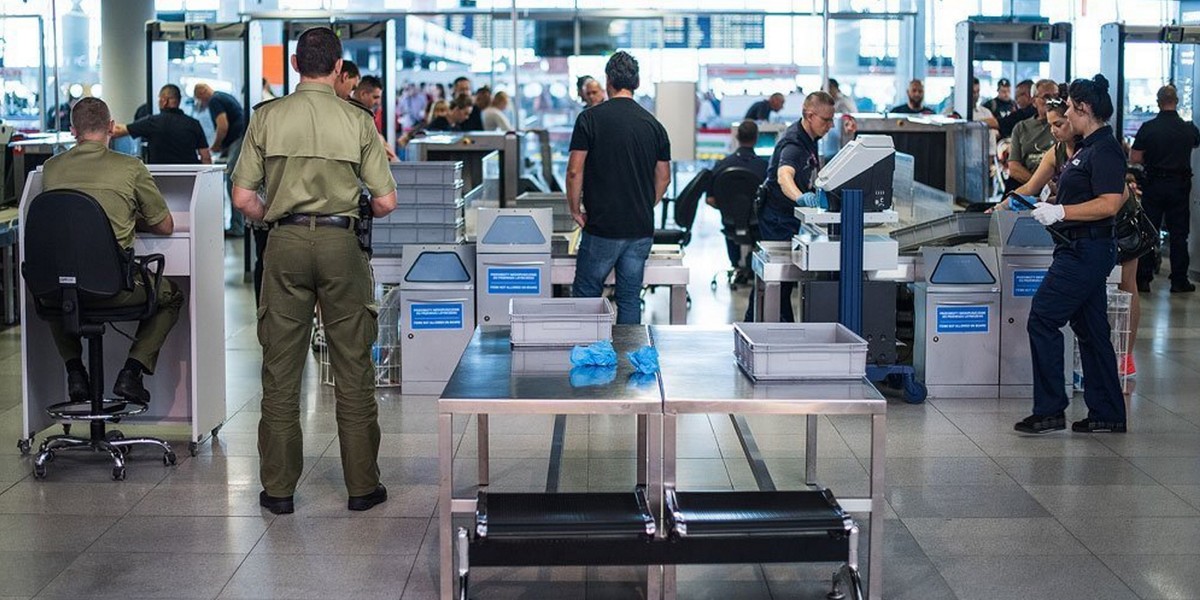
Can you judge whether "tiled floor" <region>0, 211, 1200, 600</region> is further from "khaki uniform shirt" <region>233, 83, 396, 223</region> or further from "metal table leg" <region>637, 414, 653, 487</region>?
"khaki uniform shirt" <region>233, 83, 396, 223</region>

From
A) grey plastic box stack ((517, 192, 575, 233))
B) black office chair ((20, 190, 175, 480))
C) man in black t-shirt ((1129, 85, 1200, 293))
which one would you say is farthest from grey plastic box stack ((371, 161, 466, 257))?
man in black t-shirt ((1129, 85, 1200, 293))

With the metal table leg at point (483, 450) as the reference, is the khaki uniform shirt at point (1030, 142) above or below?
above

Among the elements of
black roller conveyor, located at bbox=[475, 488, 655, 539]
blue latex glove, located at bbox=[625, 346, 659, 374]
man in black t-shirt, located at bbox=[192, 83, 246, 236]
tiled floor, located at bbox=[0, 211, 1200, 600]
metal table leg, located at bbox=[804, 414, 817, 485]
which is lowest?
tiled floor, located at bbox=[0, 211, 1200, 600]

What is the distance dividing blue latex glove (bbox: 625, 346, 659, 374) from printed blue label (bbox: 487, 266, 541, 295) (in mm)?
2857

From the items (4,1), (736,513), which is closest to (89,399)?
(736,513)

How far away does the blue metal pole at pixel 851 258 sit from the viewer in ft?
21.4

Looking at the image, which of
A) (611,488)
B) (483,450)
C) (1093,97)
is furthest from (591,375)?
(1093,97)

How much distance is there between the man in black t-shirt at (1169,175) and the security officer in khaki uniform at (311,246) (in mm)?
7485

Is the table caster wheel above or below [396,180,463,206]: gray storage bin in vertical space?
below

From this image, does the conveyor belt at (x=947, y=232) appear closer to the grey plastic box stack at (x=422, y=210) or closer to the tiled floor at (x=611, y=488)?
the tiled floor at (x=611, y=488)

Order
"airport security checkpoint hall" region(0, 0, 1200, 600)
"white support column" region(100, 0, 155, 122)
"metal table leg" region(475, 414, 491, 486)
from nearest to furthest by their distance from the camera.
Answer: "airport security checkpoint hall" region(0, 0, 1200, 600), "metal table leg" region(475, 414, 491, 486), "white support column" region(100, 0, 155, 122)

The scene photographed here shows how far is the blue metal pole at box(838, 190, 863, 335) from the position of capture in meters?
6.51

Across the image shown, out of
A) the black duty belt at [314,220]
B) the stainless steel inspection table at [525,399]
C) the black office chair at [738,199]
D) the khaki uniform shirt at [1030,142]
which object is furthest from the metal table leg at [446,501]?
the black office chair at [738,199]

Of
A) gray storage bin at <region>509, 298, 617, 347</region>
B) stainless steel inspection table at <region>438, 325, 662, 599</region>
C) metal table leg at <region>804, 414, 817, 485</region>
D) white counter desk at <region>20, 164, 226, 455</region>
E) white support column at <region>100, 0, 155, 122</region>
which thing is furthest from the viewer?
white support column at <region>100, 0, 155, 122</region>
